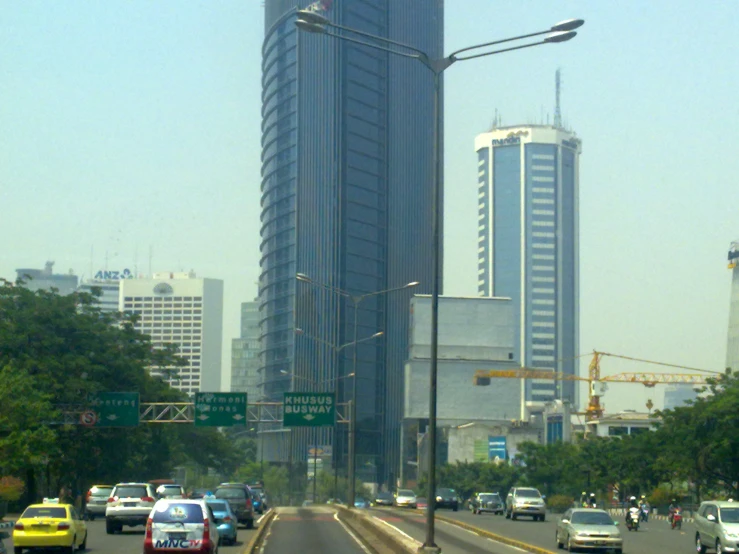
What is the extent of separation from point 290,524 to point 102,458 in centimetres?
2546

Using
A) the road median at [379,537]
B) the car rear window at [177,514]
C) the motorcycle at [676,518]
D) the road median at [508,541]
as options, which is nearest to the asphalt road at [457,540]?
the road median at [508,541]

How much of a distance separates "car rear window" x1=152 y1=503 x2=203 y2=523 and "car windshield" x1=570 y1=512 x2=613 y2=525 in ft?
52.6

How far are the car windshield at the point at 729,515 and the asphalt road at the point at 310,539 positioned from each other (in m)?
11.4

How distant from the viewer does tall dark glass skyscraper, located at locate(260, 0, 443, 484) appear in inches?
6786

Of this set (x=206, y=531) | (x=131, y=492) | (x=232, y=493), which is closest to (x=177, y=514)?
(x=206, y=531)

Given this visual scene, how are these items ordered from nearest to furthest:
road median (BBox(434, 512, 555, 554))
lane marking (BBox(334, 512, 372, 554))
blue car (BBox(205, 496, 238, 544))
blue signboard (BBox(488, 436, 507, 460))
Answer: lane marking (BBox(334, 512, 372, 554)) < road median (BBox(434, 512, 555, 554)) < blue car (BBox(205, 496, 238, 544)) < blue signboard (BBox(488, 436, 507, 460))

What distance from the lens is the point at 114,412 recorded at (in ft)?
218

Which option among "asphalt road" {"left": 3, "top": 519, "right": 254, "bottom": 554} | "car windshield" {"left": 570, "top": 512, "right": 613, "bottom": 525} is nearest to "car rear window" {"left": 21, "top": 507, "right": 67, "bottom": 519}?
"asphalt road" {"left": 3, "top": 519, "right": 254, "bottom": 554}

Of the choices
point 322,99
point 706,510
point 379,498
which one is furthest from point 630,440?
point 322,99

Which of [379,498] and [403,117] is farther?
[403,117]

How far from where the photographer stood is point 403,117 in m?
183

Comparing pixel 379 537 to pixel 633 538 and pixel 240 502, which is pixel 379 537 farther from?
pixel 633 538

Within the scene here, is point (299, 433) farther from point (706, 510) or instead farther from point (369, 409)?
point (706, 510)

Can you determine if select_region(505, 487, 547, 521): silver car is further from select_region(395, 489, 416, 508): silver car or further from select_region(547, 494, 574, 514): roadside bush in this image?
select_region(547, 494, 574, 514): roadside bush
